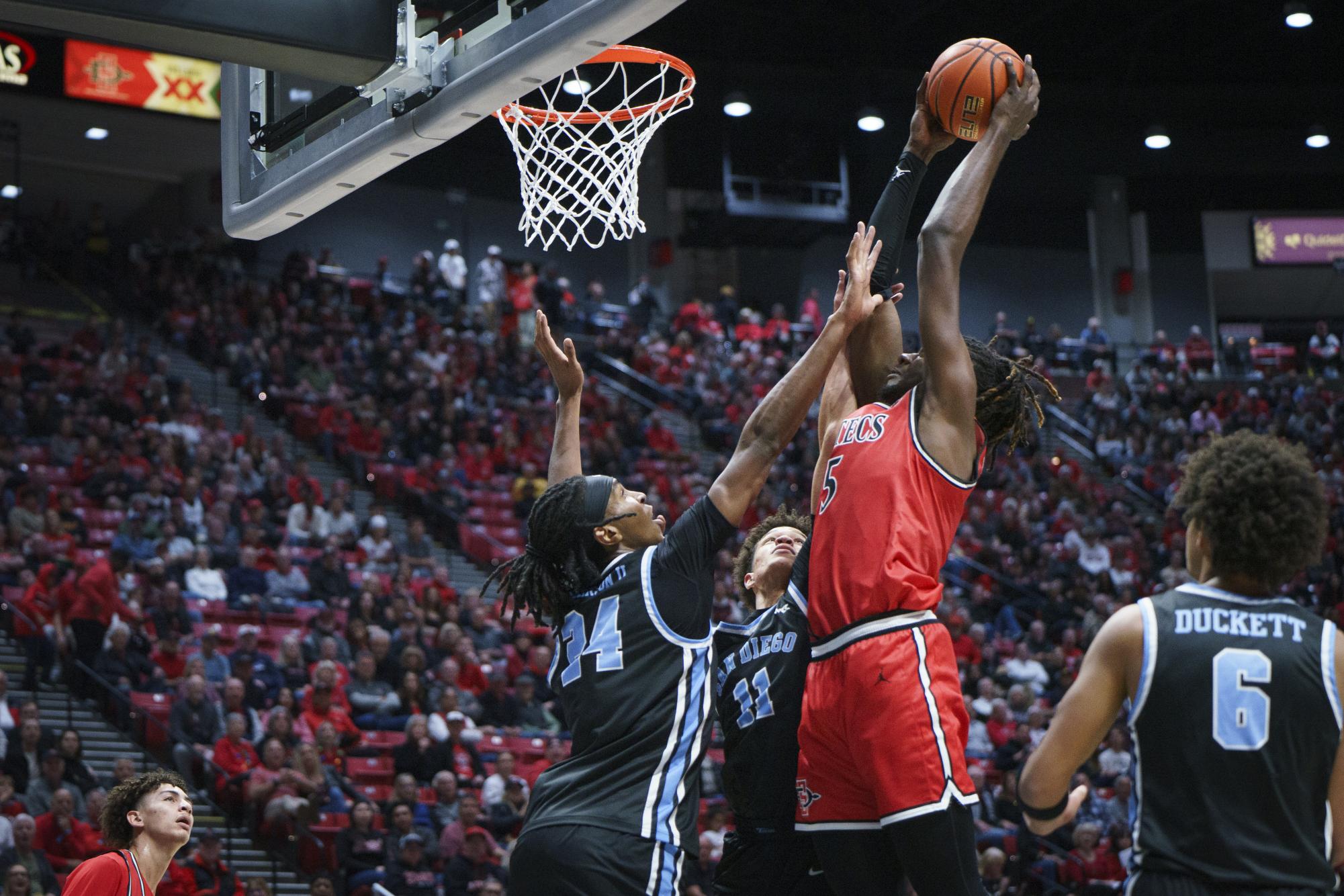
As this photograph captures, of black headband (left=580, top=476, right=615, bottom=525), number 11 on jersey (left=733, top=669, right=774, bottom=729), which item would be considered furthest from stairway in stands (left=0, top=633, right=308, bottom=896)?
black headband (left=580, top=476, right=615, bottom=525)

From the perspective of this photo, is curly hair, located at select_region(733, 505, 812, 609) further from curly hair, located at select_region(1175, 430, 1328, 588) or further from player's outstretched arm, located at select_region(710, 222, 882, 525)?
curly hair, located at select_region(1175, 430, 1328, 588)

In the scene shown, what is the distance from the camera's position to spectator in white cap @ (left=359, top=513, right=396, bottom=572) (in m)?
13.7

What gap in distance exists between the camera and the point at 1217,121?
2617cm

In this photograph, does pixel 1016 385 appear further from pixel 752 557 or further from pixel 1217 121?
pixel 1217 121

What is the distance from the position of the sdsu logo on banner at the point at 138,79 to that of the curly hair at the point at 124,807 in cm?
1650

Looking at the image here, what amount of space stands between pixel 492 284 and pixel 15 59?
6802 mm

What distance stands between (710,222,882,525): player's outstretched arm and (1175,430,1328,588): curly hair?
1168 mm

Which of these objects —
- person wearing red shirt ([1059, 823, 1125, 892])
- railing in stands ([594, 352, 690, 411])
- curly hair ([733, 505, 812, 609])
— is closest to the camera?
curly hair ([733, 505, 812, 609])

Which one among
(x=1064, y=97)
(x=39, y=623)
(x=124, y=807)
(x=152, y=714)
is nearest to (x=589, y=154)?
(x=124, y=807)

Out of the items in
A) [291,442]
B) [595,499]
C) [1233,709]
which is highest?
[291,442]

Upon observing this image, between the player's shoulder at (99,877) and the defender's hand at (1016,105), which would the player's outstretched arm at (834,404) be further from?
the player's shoulder at (99,877)

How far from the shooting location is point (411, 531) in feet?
46.9

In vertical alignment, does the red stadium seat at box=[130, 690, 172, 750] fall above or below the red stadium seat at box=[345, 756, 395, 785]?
above

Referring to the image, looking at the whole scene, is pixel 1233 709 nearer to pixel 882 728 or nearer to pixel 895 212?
pixel 882 728
